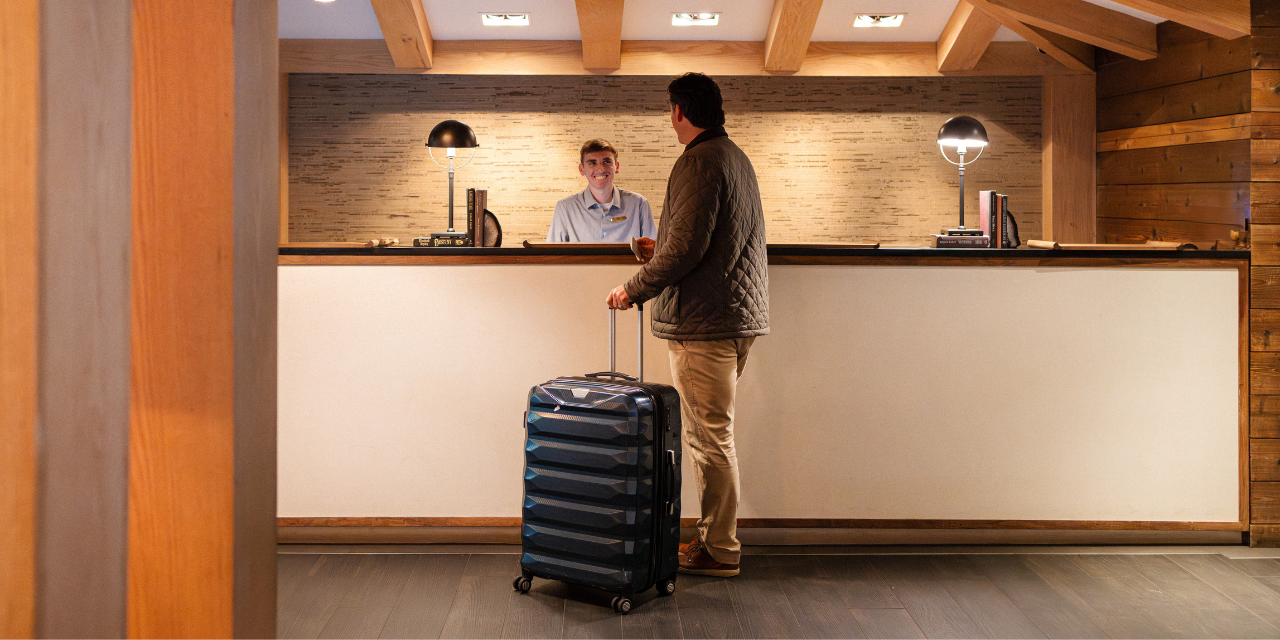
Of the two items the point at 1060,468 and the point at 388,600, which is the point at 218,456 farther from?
the point at 1060,468

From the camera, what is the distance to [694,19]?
5.44m

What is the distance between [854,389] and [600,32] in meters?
3.10

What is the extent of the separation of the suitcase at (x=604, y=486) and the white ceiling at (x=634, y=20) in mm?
3407

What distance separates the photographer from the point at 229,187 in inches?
48.4

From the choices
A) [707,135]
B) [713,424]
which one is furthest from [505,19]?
[713,424]

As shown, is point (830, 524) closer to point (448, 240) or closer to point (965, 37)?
point (448, 240)

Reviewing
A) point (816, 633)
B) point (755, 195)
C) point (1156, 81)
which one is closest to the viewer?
point (816, 633)

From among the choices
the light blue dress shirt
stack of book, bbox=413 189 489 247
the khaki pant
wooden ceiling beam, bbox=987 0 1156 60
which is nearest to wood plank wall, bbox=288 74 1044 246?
wooden ceiling beam, bbox=987 0 1156 60

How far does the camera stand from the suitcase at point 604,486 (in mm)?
2500

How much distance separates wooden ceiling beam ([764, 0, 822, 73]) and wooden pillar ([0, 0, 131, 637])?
4.39m

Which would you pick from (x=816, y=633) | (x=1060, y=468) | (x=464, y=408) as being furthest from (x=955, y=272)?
(x=464, y=408)

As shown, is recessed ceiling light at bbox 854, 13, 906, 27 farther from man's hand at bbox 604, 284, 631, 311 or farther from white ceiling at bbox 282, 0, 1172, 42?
man's hand at bbox 604, 284, 631, 311

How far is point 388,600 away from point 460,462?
2.06 ft

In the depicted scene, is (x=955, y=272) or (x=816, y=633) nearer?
(x=816, y=633)
